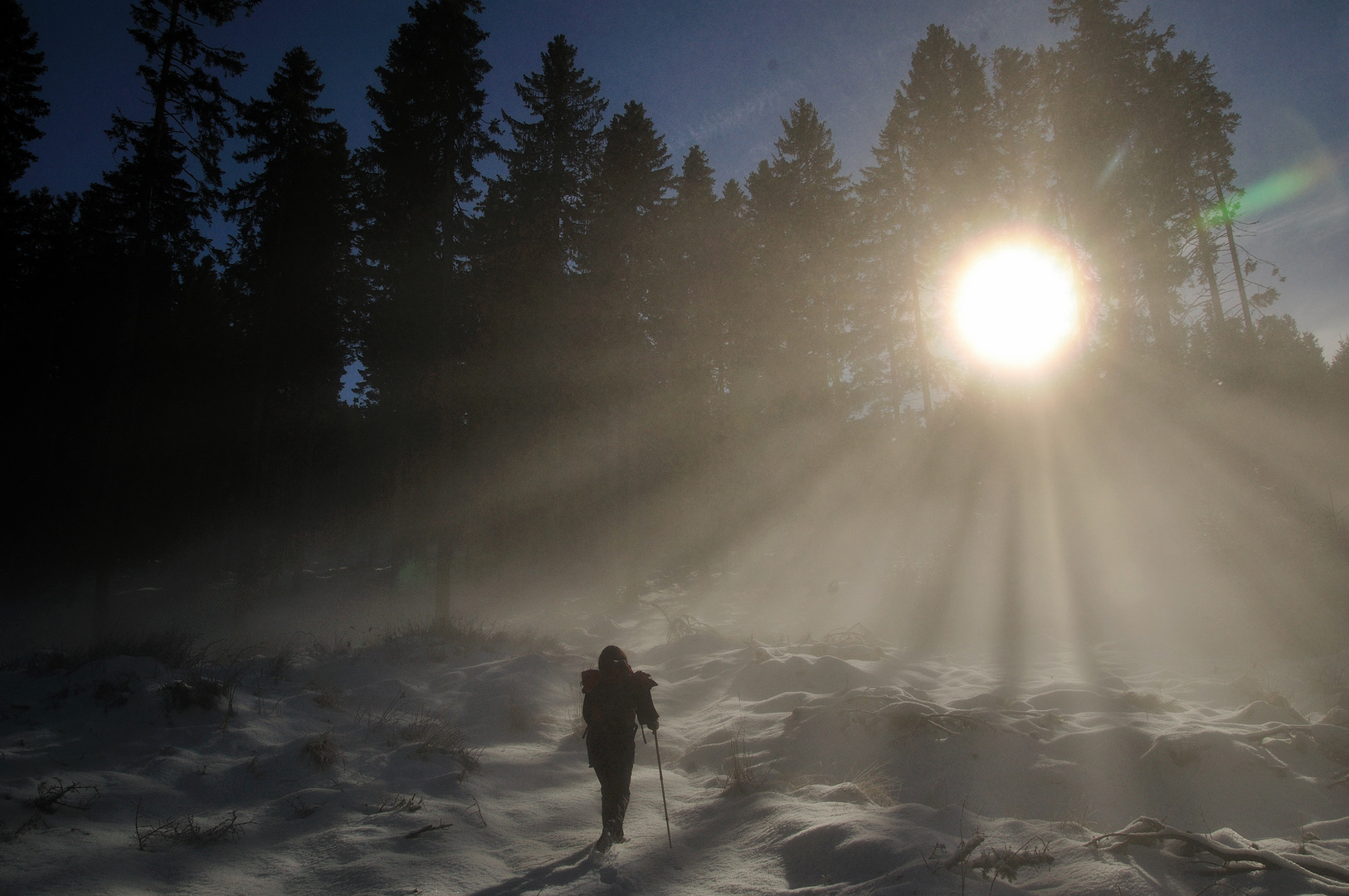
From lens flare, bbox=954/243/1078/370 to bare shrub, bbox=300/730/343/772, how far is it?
2097cm

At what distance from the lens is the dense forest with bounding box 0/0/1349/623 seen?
15.0 metres

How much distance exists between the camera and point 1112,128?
65.3 feet

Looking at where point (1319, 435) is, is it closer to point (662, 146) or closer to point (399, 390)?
point (662, 146)

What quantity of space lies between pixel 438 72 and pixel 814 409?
49.8 feet

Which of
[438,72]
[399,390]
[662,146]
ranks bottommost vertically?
[399,390]

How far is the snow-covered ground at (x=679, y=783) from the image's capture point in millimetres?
3809

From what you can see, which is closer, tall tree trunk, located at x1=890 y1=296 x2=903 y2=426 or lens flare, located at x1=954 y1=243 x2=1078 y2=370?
lens flare, located at x1=954 y1=243 x2=1078 y2=370

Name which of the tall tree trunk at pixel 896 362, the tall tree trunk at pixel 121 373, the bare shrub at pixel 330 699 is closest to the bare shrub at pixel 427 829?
the bare shrub at pixel 330 699

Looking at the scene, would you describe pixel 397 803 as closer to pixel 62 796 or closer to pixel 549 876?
pixel 549 876

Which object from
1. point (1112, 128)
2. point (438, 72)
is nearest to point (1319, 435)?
point (1112, 128)

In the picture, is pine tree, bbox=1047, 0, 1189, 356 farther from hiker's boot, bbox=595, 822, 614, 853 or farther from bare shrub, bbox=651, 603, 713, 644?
hiker's boot, bbox=595, 822, 614, 853

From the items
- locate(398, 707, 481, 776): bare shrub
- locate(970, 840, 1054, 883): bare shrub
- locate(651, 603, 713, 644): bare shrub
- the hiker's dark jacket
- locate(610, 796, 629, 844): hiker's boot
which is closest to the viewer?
locate(970, 840, 1054, 883): bare shrub

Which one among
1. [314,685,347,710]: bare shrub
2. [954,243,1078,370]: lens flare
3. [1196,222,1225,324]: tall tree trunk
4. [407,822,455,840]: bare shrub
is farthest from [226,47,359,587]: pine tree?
[1196,222,1225,324]: tall tree trunk

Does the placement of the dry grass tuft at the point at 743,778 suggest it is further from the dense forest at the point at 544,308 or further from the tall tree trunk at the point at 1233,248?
the tall tree trunk at the point at 1233,248
